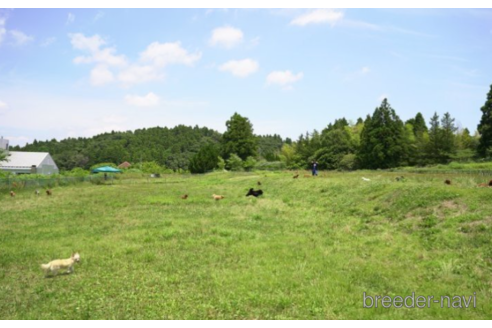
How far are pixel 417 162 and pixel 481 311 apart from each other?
164ft

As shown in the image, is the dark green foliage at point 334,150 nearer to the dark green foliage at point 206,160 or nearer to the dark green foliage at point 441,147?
the dark green foliage at point 441,147

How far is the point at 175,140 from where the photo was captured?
14888 centimetres

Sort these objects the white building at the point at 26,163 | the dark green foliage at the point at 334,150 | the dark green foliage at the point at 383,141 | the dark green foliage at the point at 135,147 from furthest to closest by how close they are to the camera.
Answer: the dark green foliage at the point at 135,147, the white building at the point at 26,163, the dark green foliage at the point at 334,150, the dark green foliage at the point at 383,141

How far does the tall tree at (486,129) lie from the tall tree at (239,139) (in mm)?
42500

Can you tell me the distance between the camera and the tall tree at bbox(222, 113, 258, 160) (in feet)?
247

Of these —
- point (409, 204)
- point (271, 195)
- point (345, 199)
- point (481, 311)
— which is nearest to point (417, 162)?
point (271, 195)

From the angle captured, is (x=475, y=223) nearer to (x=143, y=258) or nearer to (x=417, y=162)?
(x=143, y=258)

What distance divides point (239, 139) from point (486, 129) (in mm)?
44879

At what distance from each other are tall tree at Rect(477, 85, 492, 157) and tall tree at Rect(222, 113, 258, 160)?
139 feet

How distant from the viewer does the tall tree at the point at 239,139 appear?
247ft

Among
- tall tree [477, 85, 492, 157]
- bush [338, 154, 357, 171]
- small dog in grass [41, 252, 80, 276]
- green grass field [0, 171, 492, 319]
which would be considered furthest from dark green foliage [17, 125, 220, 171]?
small dog in grass [41, 252, 80, 276]

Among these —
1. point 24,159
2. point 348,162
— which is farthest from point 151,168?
point 348,162

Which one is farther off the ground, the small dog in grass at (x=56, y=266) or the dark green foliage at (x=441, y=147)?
the dark green foliage at (x=441, y=147)

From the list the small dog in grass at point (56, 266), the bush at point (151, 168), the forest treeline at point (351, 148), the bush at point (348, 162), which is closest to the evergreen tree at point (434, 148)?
the forest treeline at point (351, 148)
